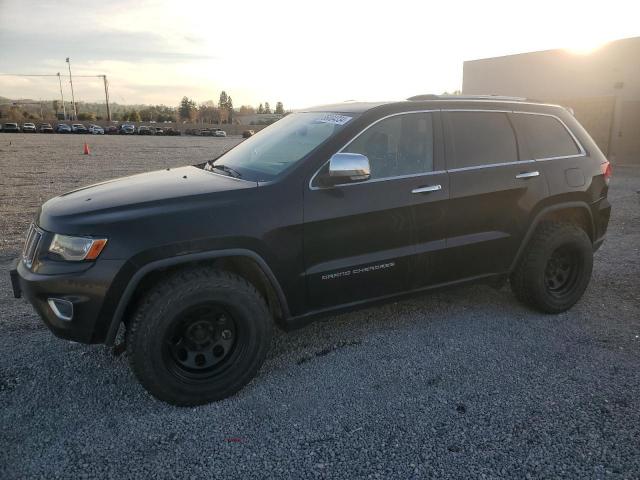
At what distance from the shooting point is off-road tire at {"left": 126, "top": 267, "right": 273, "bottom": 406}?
2.80m

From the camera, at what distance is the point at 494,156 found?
3.94 metres

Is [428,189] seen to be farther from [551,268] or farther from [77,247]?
[77,247]

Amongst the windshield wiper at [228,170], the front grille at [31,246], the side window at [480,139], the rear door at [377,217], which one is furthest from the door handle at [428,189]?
the front grille at [31,246]

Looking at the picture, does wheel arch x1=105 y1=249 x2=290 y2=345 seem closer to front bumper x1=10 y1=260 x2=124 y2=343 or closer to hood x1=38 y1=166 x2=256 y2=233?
front bumper x1=10 y1=260 x2=124 y2=343

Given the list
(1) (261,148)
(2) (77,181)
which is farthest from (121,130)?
(1) (261,148)

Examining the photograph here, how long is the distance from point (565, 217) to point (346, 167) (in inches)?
94.5

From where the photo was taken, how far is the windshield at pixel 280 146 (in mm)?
3407

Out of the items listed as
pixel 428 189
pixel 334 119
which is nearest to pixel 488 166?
pixel 428 189

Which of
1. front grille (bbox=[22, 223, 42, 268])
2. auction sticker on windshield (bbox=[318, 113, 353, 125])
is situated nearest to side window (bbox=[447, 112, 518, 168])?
auction sticker on windshield (bbox=[318, 113, 353, 125])

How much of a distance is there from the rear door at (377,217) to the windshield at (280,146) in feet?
0.87

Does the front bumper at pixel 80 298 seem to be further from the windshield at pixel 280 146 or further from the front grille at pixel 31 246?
the windshield at pixel 280 146

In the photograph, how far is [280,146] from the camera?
375cm

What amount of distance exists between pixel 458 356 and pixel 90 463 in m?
2.52

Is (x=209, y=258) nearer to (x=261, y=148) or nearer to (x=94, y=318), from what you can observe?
(x=94, y=318)
